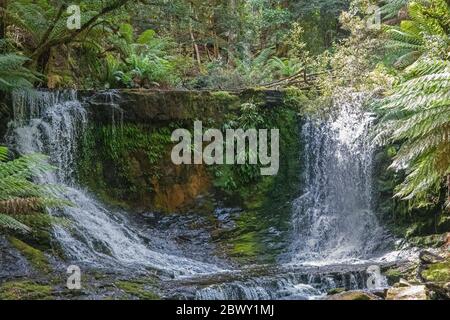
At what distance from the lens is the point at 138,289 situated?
581 cm

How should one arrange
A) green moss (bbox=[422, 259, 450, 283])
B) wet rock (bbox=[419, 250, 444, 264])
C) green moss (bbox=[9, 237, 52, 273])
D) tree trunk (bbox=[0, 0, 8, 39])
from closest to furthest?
green moss (bbox=[422, 259, 450, 283])
wet rock (bbox=[419, 250, 444, 264])
green moss (bbox=[9, 237, 52, 273])
tree trunk (bbox=[0, 0, 8, 39])

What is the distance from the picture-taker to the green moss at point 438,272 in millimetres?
5402

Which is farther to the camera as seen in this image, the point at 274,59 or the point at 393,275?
the point at 274,59

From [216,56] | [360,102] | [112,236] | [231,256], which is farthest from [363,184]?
[216,56]

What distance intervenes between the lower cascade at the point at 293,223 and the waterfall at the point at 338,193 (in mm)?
17

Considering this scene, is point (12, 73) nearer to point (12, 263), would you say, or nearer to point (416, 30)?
point (12, 263)

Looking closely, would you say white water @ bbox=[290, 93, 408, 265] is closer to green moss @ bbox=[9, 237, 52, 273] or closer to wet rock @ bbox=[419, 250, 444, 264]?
wet rock @ bbox=[419, 250, 444, 264]

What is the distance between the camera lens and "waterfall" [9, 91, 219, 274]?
7.20m

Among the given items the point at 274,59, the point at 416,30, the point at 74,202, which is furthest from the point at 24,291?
the point at 274,59

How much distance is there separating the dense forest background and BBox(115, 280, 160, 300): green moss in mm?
1308

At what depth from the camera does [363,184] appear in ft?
31.6

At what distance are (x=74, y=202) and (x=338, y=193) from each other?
4647 mm

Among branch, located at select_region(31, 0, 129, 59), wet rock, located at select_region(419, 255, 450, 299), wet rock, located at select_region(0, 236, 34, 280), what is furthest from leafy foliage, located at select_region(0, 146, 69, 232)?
wet rock, located at select_region(419, 255, 450, 299)

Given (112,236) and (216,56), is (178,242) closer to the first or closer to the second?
(112,236)
